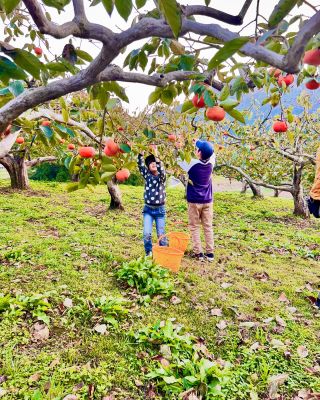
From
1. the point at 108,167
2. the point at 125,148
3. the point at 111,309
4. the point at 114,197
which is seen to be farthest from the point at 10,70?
the point at 114,197

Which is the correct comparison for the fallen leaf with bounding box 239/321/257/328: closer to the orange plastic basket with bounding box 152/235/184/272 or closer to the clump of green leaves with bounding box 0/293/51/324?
the orange plastic basket with bounding box 152/235/184/272

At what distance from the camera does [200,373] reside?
2.21 m

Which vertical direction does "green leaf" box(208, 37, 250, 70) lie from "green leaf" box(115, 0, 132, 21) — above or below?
below

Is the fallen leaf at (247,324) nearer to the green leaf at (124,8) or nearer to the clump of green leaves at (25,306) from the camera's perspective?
the clump of green leaves at (25,306)

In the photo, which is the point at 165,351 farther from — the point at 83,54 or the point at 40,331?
the point at 83,54

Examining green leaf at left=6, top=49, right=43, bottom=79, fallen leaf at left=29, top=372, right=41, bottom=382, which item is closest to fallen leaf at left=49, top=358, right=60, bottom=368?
fallen leaf at left=29, top=372, right=41, bottom=382

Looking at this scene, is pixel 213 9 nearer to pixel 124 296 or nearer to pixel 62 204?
pixel 124 296

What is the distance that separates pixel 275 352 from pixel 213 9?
2.51m

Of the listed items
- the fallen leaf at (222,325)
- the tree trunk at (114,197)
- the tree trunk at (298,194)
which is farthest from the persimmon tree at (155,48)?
the tree trunk at (298,194)

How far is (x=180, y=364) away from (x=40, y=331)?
1.15m

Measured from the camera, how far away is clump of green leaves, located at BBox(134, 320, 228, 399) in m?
2.14

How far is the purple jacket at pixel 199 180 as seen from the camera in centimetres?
443

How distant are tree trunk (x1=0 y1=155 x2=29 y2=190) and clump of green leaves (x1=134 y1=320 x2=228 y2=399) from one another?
8.73 metres

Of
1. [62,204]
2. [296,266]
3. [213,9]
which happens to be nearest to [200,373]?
[213,9]
